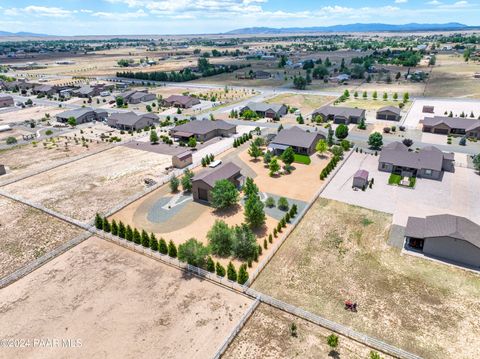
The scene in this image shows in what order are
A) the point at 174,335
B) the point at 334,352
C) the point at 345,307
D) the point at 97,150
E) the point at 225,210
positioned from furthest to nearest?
the point at 97,150, the point at 225,210, the point at 345,307, the point at 174,335, the point at 334,352

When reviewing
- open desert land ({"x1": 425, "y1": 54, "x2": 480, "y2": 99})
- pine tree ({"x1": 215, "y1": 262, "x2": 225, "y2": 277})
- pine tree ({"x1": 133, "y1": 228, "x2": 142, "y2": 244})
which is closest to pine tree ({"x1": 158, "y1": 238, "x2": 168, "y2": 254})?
pine tree ({"x1": 133, "y1": 228, "x2": 142, "y2": 244})

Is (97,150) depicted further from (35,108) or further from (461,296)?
(461,296)

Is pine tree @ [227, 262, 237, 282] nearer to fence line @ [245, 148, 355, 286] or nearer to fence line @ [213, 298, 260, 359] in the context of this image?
fence line @ [245, 148, 355, 286]

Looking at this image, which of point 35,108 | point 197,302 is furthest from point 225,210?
point 35,108

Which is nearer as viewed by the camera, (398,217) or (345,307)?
(345,307)

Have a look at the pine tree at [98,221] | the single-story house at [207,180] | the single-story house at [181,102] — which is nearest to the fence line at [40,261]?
the pine tree at [98,221]

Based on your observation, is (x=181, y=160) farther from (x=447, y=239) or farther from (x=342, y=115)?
(x=342, y=115)

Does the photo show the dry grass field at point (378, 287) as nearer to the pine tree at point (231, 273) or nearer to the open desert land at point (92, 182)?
the pine tree at point (231, 273)

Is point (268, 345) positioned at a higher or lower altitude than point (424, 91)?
lower
